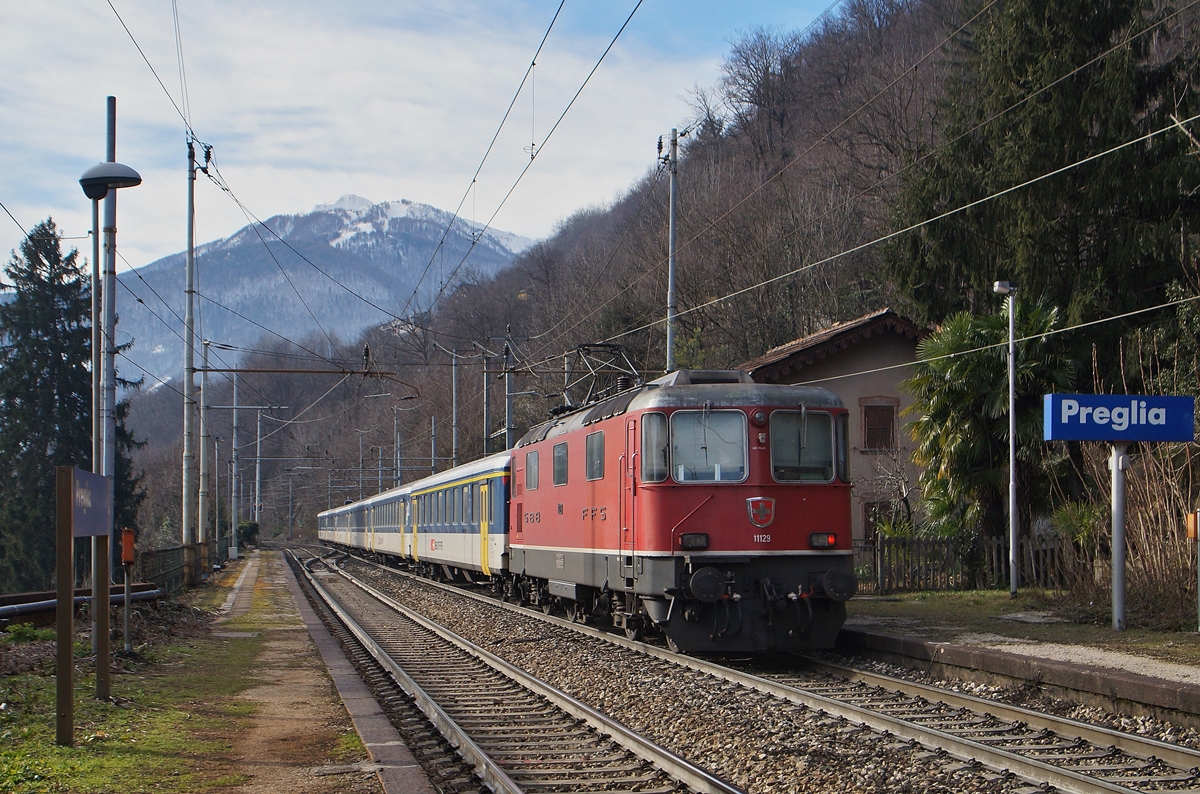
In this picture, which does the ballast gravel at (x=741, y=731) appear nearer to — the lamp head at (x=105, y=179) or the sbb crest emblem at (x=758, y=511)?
the sbb crest emblem at (x=758, y=511)

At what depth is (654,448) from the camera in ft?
40.7

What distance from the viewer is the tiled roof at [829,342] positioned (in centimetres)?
2675

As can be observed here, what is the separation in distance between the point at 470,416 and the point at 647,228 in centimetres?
1555

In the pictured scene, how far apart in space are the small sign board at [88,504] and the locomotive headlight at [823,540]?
7141mm

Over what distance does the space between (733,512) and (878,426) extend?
17.2 metres

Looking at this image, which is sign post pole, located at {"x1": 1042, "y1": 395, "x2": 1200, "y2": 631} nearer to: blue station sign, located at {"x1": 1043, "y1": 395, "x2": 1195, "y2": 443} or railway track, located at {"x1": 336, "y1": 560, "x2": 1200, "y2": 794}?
blue station sign, located at {"x1": 1043, "y1": 395, "x2": 1195, "y2": 443}

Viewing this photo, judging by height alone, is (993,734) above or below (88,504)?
below

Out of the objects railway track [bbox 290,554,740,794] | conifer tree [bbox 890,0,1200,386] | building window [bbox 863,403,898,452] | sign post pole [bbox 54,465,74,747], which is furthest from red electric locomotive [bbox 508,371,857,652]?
building window [bbox 863,403,898,452]

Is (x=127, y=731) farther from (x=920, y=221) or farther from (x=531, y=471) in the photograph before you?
(x=920, y=221)

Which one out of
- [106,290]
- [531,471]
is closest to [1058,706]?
[531,471]

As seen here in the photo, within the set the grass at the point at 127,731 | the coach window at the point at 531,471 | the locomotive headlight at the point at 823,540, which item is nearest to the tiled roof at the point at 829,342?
the coach window at the point at 531,471

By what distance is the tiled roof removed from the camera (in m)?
26.8

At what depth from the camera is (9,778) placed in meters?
6.54

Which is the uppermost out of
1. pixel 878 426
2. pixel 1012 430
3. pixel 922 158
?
pixel 922 158
